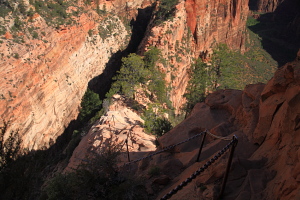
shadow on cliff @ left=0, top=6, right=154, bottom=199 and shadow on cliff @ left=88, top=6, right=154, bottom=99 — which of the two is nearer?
shadow on cliff @ left=0, top=6, right=154, bottom=199

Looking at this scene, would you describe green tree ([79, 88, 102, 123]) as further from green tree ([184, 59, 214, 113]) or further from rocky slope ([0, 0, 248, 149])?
green tree ([184, 59, 214, 113])

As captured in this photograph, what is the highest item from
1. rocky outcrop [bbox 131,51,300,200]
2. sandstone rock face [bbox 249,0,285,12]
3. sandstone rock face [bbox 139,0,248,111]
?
sandstone rock face [bbox 249,0,285,12]

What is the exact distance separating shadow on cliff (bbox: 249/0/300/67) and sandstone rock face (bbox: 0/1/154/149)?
152 feet

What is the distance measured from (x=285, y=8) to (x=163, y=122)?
269 ft

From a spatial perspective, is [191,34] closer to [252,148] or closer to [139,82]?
[139,82]

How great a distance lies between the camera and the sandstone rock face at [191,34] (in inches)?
1300

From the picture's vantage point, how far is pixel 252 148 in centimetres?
877

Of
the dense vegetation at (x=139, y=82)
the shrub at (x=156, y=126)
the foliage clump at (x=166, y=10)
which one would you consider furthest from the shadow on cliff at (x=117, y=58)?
the shrub at (x=156, y=126)

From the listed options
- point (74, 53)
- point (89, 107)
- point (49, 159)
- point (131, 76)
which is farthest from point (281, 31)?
point (49, 159)

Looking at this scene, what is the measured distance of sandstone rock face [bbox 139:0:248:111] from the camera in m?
33.0

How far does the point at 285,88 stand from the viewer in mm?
8648

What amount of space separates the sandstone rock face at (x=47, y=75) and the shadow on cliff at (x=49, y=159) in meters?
1.16

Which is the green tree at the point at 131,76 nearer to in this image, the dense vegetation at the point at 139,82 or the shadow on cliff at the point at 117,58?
the dense vegetation at the point at 139,82

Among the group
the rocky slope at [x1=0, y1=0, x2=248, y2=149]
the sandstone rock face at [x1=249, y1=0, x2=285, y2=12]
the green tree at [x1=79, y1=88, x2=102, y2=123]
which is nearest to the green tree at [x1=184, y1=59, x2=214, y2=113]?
the rocky slope at [x1=0, y1=0, x2=248, y2=149]
